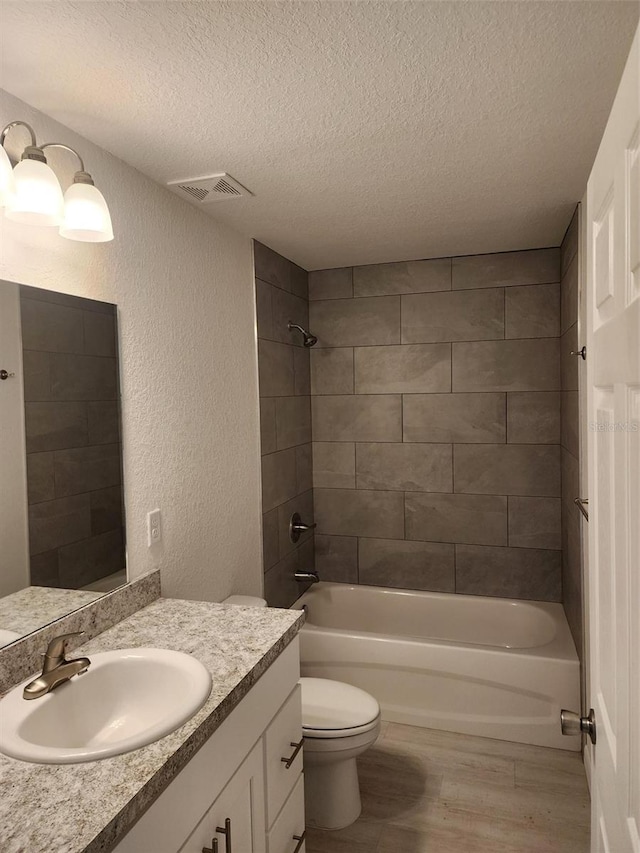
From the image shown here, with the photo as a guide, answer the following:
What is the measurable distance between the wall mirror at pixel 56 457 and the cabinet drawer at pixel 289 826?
0.85 metres

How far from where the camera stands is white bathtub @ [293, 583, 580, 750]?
106 inches

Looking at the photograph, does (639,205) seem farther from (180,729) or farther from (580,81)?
(180,729)

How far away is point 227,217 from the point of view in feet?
8.37

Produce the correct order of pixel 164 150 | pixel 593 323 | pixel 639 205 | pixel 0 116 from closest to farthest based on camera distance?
pixel 639 205
pixel 593 323
pixel 0 116
pixel 164 150

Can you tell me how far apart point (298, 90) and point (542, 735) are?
2.83 meters

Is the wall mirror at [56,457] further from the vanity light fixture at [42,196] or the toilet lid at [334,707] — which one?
the toilet lid at [334,707]

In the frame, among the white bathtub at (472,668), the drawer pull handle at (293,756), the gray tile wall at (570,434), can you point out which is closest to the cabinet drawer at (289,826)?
the drawer pull handle at (293,756)

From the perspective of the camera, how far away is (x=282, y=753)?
1.69m

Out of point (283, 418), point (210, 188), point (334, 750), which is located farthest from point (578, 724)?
point (283, 418)

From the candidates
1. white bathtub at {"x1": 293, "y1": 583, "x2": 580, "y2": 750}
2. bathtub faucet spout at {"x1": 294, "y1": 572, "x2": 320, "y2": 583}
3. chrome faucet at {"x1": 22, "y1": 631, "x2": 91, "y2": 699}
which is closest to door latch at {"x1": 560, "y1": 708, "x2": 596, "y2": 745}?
chrome faucet at {"x1": 22, "y1": 631, "x2": 91, "y2": 699}

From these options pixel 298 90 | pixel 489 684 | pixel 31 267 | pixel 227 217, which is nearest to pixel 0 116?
pixel 31 267

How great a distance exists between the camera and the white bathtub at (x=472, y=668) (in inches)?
106

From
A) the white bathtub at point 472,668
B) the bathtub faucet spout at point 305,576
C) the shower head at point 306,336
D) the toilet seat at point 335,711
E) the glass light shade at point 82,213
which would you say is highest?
the glass light shade at point 82,213

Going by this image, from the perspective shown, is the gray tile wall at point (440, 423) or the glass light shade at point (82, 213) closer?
the glass light shade at point (82, 213)
